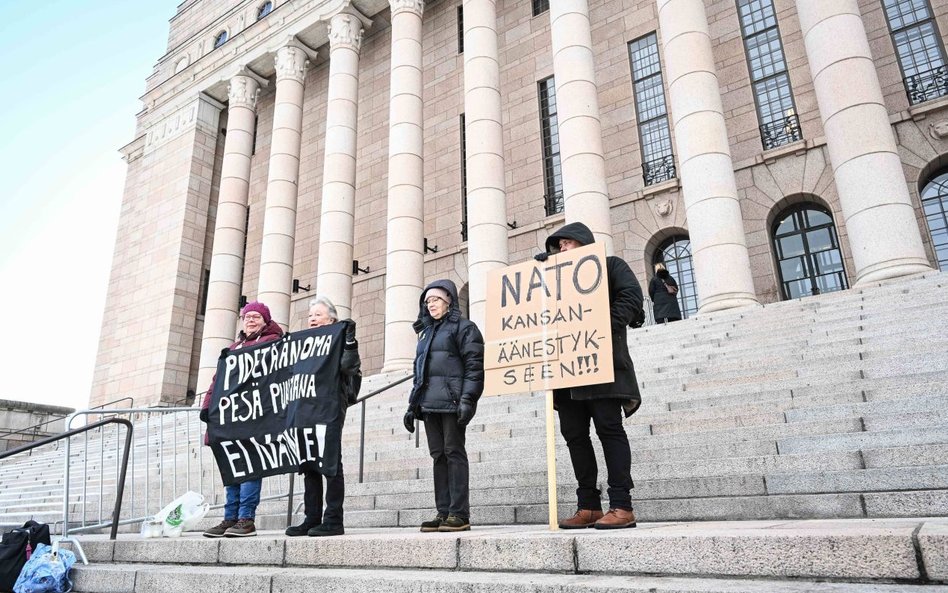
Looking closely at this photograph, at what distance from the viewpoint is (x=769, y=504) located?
4.45 metres

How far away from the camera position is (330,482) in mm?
5324

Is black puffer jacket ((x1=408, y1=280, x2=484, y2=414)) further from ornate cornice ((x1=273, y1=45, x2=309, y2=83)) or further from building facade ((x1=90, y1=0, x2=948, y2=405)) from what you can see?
ornate cornice ((x1=273, y1=45, x2=309, y2=83))

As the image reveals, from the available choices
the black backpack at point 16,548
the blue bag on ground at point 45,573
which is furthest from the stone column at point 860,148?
the black backpack at point 16,548

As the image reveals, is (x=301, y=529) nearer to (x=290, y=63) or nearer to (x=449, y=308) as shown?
(x=449, y=308)

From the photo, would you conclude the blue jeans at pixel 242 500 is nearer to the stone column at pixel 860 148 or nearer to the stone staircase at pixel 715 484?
the stone staircase at pixel 715 484

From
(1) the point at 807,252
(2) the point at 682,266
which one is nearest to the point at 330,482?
(2) the point at 682,266

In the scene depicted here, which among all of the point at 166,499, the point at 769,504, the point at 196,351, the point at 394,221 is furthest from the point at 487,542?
the point at 196,351

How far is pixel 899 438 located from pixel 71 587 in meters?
6.79

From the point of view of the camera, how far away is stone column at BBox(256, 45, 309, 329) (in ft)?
65.7

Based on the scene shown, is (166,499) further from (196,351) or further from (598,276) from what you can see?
(196,351)

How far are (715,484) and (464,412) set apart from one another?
6.52ft

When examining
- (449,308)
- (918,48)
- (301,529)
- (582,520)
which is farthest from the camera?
(918,48)

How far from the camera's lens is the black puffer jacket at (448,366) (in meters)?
5.26

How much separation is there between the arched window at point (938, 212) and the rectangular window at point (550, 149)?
9295mm
